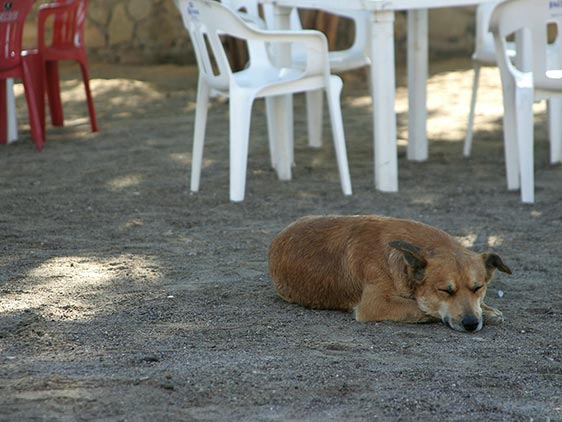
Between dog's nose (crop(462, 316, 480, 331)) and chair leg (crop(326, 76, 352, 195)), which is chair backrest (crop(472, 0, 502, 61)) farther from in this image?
dog's nose (crop(462, 316, 480, 331))

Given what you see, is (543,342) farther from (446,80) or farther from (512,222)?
(446,80)

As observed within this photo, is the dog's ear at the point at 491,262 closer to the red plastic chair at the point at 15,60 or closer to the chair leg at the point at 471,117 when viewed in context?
the chair leg at the point at 471,117

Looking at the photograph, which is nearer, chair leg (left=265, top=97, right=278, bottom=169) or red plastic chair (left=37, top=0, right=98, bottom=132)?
chair leg (left=265, top=97, right=278, bottom=169)

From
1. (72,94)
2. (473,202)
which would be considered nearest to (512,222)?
(473,202)

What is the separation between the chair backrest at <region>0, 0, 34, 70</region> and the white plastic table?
202 centimetres

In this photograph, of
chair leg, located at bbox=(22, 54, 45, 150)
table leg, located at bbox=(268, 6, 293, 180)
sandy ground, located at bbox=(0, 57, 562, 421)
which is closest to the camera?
sandy ground, located at bbox=(0, 57, 562, 421)

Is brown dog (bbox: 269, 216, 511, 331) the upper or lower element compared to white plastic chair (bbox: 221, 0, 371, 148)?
lower

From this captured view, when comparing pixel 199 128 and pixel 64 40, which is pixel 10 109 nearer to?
pixel 64 40

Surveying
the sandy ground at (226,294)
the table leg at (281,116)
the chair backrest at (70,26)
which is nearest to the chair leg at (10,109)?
the sandy ground at (226,294)

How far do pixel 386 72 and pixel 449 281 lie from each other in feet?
9.54

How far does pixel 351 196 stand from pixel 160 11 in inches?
238

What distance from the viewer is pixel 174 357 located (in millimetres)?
3717

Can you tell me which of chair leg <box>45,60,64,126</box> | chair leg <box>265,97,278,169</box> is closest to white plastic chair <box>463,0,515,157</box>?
chair leg <box>265,97,278,169</box>

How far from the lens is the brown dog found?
4.04 m
